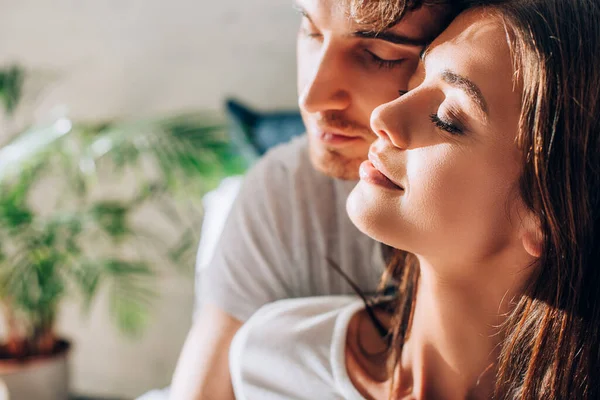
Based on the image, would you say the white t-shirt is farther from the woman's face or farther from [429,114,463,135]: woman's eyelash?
[429,114,463,135]: woman's eyelash

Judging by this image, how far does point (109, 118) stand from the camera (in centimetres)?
253

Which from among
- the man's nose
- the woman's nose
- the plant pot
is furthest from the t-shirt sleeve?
the plant pot

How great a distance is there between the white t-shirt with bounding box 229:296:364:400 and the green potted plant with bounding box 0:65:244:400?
2.72 feet

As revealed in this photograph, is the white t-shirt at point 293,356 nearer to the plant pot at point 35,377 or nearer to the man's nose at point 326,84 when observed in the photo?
the man's nose at point 326,84

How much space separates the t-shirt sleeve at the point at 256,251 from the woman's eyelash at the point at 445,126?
1.74 ft

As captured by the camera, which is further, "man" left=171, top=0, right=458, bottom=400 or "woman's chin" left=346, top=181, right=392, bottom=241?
"man" left=171, top=0, right=458, bottom=400

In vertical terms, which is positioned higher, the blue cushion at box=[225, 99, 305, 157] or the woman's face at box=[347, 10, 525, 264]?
the woman's face at box=[347, 10, 525, 264]

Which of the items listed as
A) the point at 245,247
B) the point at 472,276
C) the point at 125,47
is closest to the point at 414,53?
the point at 472,276

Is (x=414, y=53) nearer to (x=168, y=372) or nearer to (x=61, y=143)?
(x=61, y=143)

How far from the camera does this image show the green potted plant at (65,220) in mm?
1966

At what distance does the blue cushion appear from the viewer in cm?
191

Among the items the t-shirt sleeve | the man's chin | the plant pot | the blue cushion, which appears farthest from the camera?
the plant pot

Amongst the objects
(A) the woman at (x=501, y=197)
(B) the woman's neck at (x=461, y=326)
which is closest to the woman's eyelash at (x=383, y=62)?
(A) the woman at (x=501, y=197)

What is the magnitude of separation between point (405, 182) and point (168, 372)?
1948mm
